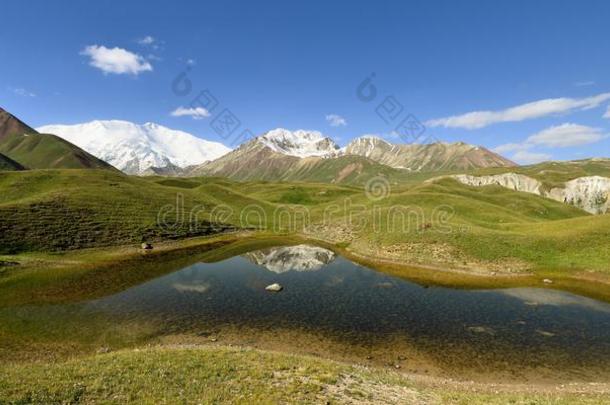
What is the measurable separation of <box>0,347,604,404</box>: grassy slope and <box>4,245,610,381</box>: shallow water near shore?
5.03 m

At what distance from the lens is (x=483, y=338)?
106 ft

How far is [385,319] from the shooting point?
3644 centimetres

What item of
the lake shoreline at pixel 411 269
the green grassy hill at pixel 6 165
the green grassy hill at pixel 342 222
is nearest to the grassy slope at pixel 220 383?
the lake shoreline at pixel 411 269

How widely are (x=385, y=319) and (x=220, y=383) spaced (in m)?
22.1

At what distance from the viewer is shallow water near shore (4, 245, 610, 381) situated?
94.5 feet

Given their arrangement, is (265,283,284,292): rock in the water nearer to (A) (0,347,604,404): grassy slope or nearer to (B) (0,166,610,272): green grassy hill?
(A) (0,347,604,404): grassy slope

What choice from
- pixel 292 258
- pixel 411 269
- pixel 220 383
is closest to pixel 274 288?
pixel 292 258

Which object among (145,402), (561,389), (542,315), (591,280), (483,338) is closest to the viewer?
(145,402)

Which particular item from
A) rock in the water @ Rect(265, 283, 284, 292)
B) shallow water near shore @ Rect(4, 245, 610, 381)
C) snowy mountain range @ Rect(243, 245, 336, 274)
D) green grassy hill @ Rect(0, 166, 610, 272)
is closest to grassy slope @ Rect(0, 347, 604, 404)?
shallow water near shore @ Rect(4, 245, 610, 381)

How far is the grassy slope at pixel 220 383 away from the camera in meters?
17.0

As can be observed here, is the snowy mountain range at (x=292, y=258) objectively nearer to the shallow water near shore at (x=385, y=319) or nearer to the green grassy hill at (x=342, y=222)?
the shallow water near shore at (x=385, y=319)

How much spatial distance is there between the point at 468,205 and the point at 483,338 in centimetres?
6694

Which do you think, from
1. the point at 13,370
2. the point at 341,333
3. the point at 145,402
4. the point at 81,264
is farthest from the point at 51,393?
the point at 81,264

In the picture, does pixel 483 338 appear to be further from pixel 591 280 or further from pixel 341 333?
pixel 591 280
